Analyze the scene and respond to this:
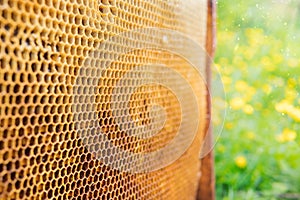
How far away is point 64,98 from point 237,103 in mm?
2988

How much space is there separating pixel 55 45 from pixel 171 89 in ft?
3.16

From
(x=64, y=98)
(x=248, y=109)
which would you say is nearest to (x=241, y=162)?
(x=248, y=109)

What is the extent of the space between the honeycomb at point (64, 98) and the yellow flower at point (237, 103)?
7.46ft

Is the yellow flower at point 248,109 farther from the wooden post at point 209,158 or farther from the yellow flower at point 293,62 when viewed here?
the wooden post at point 209,158

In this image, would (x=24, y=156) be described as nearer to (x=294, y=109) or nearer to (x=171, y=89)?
(x=171, y=89)

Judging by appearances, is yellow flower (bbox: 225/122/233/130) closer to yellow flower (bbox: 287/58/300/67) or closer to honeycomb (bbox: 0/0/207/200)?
yellow flower (bbox: 287/58/300/67)

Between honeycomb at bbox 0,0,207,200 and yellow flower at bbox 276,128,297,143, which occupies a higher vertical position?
honeycomb at bbox 0,0,207,200

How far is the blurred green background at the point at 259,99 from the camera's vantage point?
11.6 ft

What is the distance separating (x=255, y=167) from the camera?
3.61 metres

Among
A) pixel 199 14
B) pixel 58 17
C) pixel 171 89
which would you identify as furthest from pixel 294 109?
pixel 58 17

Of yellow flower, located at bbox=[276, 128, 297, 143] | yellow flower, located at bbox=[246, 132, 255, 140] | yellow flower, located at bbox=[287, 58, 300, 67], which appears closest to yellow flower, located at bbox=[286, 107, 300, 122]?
yellow flower, located at bbox=[276, 128, 297, 143]

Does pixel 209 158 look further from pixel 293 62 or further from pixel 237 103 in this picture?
pixel 293 62

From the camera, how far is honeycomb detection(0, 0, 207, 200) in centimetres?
107

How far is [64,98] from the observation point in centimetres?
128
